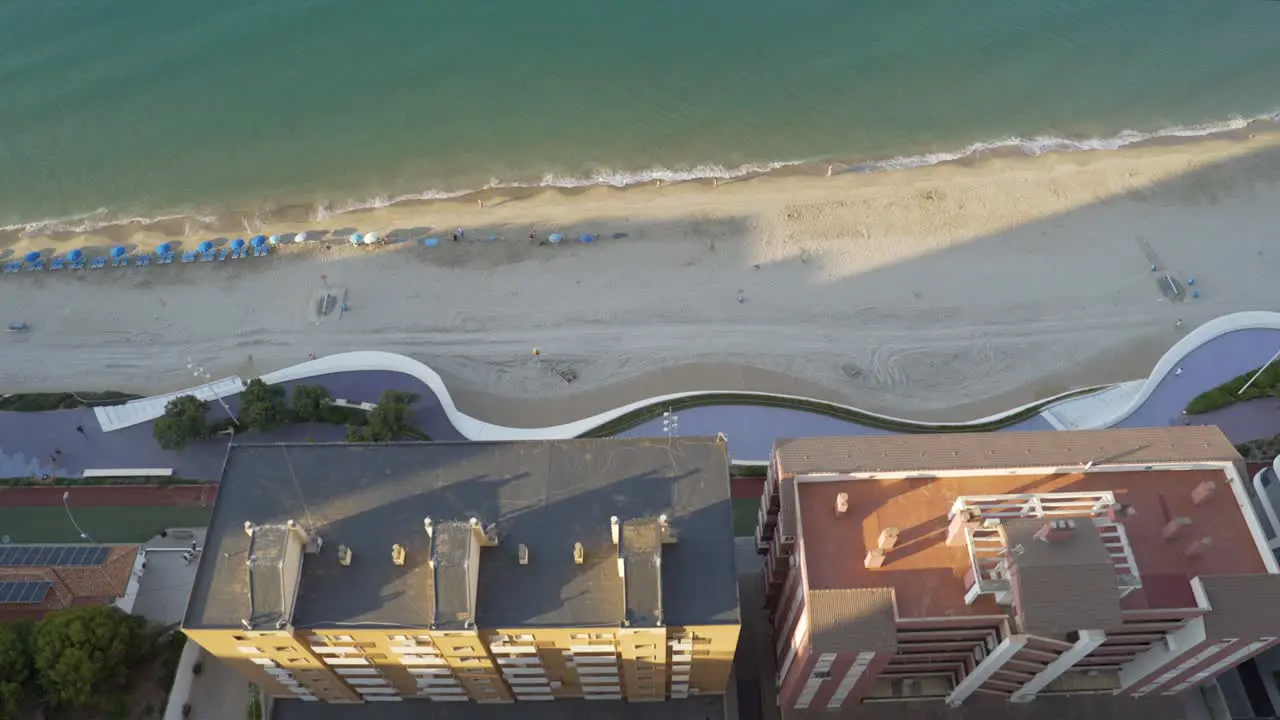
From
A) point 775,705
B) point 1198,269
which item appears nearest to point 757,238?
point 1198,269

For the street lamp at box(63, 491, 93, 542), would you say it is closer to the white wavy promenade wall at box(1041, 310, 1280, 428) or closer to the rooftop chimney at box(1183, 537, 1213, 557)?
the rooftop chimney at box(1183, 537, 1213, 557)

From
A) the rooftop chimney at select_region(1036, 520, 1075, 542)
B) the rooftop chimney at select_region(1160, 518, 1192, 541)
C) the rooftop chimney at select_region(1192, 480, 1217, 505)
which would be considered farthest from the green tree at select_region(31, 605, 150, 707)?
the rooftop chimney at select_region(1192, 480, 1217, 505)

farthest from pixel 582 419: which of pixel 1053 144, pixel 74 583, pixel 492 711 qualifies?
pixel 1053 144

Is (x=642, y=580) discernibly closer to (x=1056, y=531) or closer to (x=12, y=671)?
(x=1056, y=531)

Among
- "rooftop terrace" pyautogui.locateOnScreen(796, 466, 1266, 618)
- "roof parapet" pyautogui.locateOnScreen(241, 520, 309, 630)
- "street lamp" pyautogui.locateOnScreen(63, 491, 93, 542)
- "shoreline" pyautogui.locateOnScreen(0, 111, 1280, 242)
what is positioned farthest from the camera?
"shoreline" pyautogui.locateOnScreen(0, 111, 1280, 242)

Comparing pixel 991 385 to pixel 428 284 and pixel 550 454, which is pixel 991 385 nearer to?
pixel 550 454
